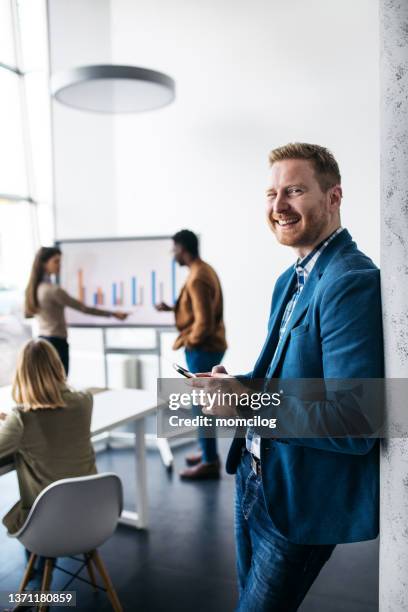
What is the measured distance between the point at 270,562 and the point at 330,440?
1.38 feet

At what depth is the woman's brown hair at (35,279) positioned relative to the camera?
4.35m

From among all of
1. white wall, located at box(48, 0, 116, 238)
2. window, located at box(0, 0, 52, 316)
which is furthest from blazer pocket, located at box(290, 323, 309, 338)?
white wall, located at box(48, 0, 116, 238)

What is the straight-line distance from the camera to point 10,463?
86.4 inches

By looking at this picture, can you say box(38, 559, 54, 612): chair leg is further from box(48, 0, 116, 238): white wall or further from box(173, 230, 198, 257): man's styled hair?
box(48, 0, 116, 238): white wall

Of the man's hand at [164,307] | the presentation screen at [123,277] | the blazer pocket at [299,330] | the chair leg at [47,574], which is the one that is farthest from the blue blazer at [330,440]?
the presentation screen at [123,277]

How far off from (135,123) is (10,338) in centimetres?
248

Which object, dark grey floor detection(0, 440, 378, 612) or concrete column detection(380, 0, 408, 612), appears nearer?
concrete column detection(380, 0, 408, 612)

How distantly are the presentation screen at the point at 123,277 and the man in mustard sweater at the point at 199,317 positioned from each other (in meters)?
0.58

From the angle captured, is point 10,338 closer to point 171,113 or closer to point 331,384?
point 171,113

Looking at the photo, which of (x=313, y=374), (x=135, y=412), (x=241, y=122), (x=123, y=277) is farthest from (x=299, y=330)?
(x=241, y=122)

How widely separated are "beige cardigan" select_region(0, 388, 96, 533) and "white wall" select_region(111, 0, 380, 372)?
3.13 metres

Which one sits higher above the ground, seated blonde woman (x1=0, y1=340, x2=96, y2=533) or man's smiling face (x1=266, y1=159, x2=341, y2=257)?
man's smiling face (x1=266, y1=159, x2=341, y2=257)

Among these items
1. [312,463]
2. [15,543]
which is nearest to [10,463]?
[15,543]

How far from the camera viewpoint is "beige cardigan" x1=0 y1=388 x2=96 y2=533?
7.03ft
